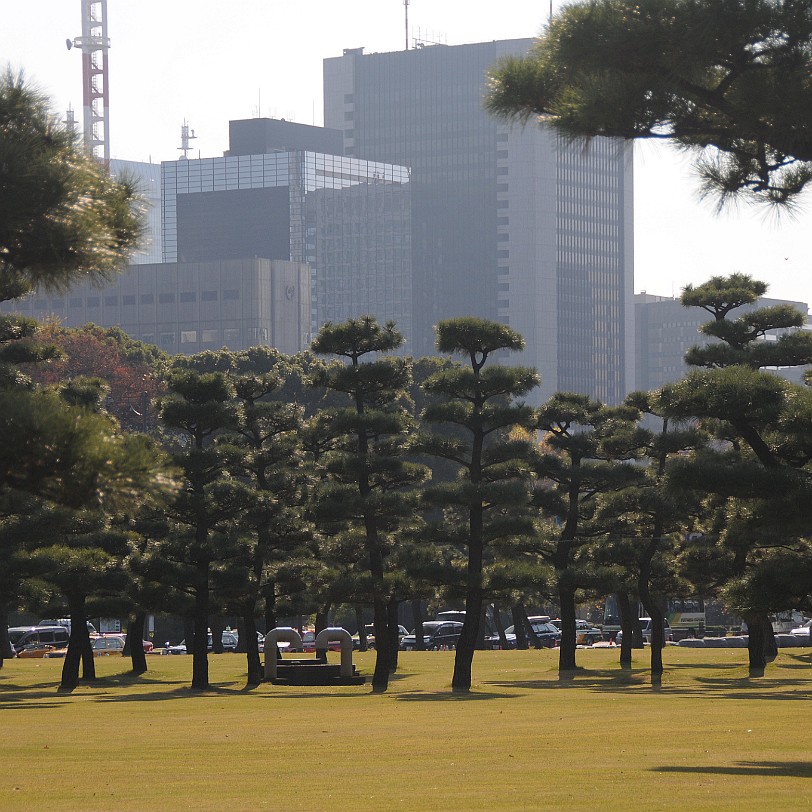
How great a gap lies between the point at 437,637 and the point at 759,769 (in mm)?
63248

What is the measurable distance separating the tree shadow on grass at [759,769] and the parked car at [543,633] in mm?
62563

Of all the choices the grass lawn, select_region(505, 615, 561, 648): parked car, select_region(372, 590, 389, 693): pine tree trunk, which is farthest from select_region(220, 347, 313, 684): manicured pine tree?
select_region(505, 615, 561, 648): parked car

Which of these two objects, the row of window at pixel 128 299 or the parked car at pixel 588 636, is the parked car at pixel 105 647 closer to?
the parked car at pixel 588 636

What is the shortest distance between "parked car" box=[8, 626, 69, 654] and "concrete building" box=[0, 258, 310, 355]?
7995 centimetres

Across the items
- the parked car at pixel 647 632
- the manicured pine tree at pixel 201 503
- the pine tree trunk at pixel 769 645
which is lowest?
the parked car at pixel 647 632

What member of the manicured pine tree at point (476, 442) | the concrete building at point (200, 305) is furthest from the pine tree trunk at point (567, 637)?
the concrete building at point (200, 305)

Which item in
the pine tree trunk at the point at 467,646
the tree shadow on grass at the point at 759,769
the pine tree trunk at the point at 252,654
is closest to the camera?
the tree shadow on grass at the point at 759,769

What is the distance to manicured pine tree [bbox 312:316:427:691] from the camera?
3594cm

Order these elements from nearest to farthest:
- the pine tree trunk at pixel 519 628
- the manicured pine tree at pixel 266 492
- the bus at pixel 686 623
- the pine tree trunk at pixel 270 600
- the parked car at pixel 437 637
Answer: the manicured pine tree at pixel 266 492
the pine tree trunk at pixel 270 600
the pine tree trunk at pixel 519 628
the parked car at pixel 437 637
the bus at pixel 686 623

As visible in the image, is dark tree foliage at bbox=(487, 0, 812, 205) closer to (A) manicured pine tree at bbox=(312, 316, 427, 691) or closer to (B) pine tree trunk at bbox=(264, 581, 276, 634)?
(A) manicured pine tree at bbox=(312, 316, 427, 691)

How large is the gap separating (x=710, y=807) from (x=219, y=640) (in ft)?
184

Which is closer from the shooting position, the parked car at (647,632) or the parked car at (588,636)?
the parked car at (588,636)

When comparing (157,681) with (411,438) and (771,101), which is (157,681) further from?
(771,101)

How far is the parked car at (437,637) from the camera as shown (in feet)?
250
